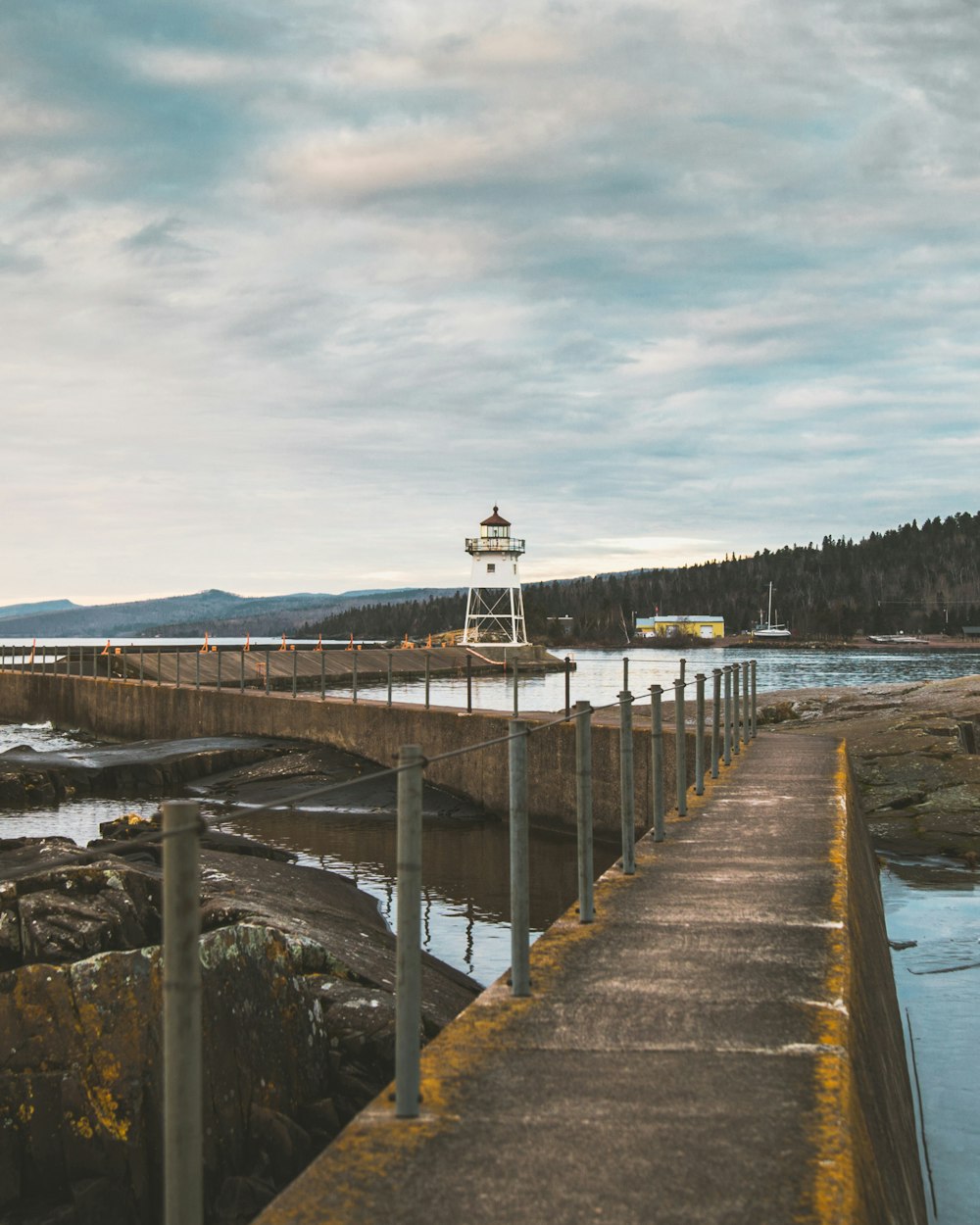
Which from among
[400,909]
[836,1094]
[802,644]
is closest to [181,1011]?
[400,909]

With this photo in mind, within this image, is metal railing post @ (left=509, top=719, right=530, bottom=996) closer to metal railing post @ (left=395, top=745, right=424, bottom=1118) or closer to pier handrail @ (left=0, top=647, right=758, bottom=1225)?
pier handrail @ (left=0, top=647, right=758, bottom=1225)

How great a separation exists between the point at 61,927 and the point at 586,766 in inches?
137

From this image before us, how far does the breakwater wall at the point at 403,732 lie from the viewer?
→ 16641 millimetres

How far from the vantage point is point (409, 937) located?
362 cm

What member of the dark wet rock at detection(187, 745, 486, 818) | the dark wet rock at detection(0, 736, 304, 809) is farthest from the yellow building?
the dark wet rock at detection(187, 745, 486, 818)

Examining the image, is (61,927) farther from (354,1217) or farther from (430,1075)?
(354,1217)

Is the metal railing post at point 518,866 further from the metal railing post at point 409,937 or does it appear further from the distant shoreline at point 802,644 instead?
the distant shoreline at point 802,644

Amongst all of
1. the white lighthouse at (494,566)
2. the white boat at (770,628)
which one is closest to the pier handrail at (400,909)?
the white lighthouse at (494,566)

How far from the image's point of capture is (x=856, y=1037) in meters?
4.63

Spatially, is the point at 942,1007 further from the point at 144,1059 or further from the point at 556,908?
the point at 144,1059

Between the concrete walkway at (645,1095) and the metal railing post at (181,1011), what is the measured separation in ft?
1.73

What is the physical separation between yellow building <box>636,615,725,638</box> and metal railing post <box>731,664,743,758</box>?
160 m

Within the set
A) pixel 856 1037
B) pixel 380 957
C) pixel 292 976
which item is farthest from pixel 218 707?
pixel 856 1037

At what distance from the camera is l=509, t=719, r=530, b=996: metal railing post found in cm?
471
